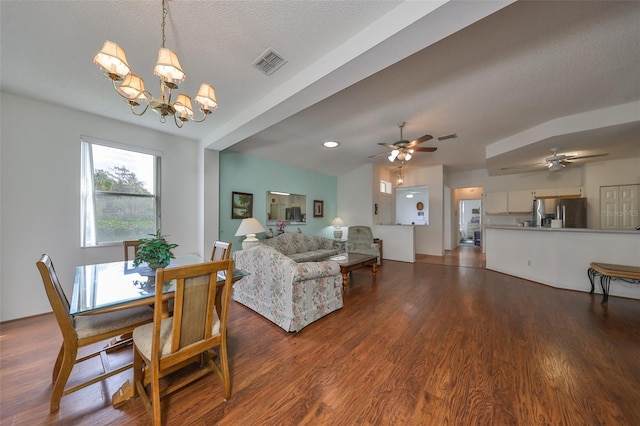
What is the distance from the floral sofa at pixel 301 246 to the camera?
462 centimetres

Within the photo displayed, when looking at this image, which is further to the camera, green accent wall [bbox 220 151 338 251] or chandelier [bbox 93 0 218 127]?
green accent wall [bbox 220 151 338 251]

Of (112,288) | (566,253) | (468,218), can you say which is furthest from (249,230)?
(468,218)

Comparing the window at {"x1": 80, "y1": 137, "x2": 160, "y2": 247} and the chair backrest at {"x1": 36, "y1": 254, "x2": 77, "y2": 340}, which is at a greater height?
the window at {"x1": 80, "y1": 137, "x2": 160, "y2": 247}

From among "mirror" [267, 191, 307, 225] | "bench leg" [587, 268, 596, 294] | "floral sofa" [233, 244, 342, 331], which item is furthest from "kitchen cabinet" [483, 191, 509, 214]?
"floral sofa" [233, 244, 342, 331]

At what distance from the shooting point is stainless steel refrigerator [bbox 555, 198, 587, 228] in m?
5.04

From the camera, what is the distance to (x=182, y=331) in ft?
4.45

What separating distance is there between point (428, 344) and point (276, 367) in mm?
1475

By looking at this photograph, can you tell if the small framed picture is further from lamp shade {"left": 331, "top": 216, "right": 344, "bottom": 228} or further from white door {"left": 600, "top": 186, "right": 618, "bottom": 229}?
white door {"left": 600, "top": 186, "right": 618, "bottom": 229}

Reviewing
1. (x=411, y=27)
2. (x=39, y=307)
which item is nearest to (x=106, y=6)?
(x=411, y=27)

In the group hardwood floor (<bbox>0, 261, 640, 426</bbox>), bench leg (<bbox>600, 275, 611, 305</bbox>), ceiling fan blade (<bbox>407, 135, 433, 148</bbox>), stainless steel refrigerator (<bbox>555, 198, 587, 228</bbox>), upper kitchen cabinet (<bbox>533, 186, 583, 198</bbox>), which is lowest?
hardwood floor (<bbox>0, 261, 640, 426</bbox>)

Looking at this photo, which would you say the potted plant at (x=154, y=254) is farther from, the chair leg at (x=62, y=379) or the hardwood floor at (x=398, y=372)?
the hardwood floor at (x=398, y=372)

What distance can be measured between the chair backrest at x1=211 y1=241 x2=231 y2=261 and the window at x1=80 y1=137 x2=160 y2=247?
1.70 metres

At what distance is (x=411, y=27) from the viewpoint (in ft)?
4.79

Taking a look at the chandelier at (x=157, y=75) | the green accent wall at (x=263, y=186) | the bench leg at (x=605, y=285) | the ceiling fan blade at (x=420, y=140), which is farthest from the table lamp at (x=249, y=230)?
the bench leg at (x=605, y=285)
